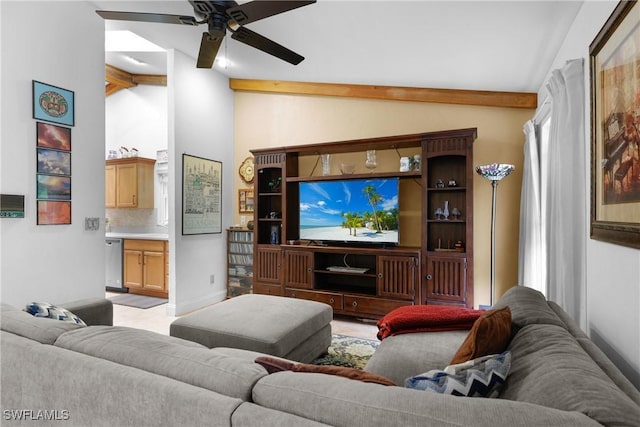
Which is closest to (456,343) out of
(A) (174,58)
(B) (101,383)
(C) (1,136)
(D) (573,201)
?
(D) (573,201)

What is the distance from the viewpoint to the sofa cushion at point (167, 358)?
3.10 ft

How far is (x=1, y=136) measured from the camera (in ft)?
7.89

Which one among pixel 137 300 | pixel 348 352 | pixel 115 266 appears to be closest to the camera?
pixel 348 352

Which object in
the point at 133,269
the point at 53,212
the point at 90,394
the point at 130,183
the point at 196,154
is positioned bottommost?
the point at 133,269

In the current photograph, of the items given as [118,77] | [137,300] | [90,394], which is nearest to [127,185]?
[118,77]

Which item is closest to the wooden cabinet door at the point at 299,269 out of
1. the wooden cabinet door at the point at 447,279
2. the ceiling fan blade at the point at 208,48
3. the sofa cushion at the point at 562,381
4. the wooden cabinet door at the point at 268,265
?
the wooden cabinet door at the point at 268,265

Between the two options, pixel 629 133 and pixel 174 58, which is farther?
pixel 174 58

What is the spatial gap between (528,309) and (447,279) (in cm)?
197

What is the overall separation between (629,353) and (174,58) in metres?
4.60

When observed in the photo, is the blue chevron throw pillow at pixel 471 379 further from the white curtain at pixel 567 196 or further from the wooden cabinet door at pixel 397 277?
the wooden cabinet door at pixel 397 277

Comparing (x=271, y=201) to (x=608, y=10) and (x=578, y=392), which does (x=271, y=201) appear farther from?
(x=578, y=392)

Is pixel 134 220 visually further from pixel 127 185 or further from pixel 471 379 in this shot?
pixel 471 379

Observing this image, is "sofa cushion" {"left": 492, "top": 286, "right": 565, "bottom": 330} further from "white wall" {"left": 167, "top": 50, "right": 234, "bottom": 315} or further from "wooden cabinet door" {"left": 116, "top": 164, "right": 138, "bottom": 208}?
"wooden cabinet door" {"left": 116, "top": 164, "right": 138, "bottom": 208}

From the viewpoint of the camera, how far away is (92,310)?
7.59 feet
